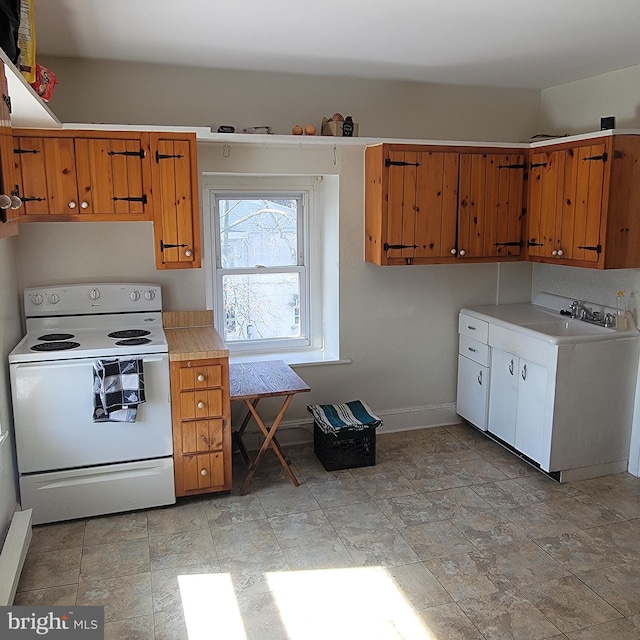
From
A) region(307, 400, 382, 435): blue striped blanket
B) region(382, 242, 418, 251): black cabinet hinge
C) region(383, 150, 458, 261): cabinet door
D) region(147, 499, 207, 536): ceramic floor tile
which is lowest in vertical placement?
region(147, 499, 207, 536): ceramic floor tile

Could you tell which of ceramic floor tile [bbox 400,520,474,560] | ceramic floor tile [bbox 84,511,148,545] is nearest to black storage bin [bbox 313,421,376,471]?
ceramic floor tile [bbox 400,520,474,560]

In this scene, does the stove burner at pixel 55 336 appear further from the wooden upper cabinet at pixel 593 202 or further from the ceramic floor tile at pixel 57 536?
the wooden upper cabinet at pixel 593 202

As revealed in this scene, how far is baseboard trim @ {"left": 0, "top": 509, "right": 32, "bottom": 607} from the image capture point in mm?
2468

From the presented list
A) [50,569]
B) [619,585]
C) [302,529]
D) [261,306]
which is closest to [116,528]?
[50,569]

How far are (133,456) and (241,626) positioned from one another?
3.80 ft

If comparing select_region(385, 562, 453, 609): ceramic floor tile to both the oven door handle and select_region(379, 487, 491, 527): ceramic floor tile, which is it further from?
the oven door handle

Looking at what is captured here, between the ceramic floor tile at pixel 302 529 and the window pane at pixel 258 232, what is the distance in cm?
177

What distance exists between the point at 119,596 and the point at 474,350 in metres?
2.71

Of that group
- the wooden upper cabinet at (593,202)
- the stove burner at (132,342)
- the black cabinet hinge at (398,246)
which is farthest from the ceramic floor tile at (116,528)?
the wooden upper cabinet at (593,202)

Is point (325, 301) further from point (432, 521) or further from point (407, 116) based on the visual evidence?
point (432, 521)

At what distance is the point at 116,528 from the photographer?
126 inches

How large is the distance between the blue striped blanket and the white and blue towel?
1183 millimetres

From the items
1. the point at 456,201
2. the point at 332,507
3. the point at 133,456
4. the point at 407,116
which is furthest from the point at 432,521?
the point at 407,116

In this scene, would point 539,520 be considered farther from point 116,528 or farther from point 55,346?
point 55,346
